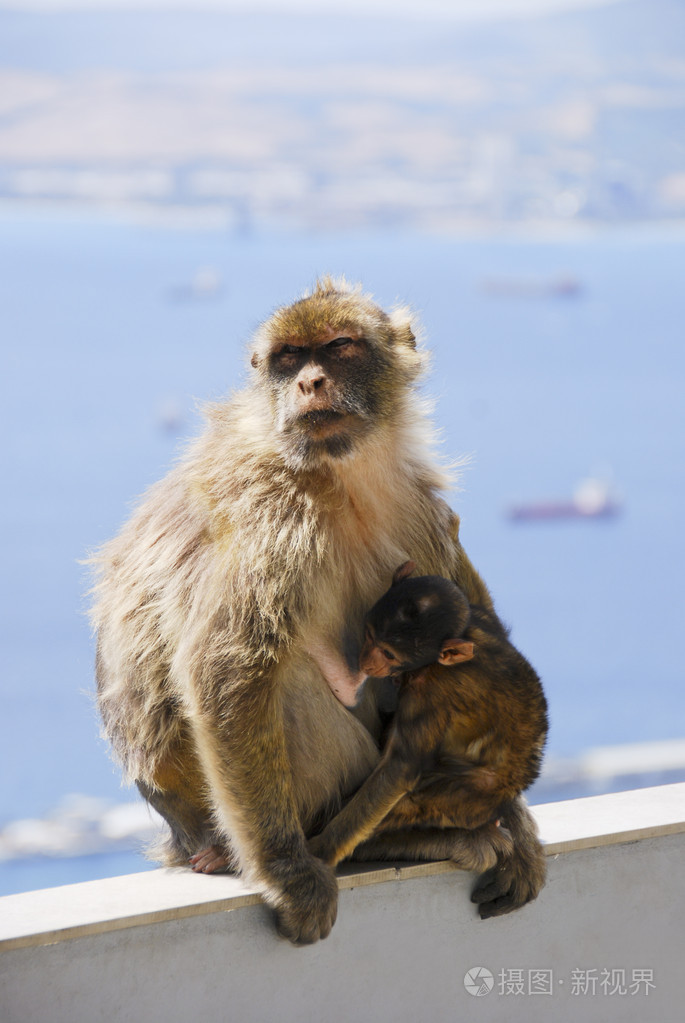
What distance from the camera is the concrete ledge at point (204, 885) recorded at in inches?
81.9

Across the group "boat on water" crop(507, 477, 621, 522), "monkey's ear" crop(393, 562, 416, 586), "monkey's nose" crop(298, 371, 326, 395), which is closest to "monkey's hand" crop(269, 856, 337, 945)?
"monkey's ear" crop(393, 562, 416, 586)

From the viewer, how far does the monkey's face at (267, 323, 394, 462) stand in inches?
91.4

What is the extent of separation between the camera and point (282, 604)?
7.46ft

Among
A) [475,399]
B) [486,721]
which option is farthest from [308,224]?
[486,721]

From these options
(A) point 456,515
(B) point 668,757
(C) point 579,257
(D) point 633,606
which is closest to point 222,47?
(C) point 579,257

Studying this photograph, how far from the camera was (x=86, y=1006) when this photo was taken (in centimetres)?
207

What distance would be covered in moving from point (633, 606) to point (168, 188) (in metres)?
17.6

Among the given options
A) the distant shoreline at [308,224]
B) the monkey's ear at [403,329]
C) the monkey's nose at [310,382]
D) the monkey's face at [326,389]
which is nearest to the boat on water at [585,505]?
the distant shoreline at [308,224]

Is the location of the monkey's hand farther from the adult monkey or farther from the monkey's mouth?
the monkey's mouth

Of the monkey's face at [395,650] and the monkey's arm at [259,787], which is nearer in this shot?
the monkey's arm at [259,787]

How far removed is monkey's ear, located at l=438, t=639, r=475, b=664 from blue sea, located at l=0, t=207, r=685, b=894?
87.7ft

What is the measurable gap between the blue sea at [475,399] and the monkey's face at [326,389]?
26.8 metres

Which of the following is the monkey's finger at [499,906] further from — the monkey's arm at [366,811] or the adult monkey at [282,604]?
the monkey's arm at [366,811]

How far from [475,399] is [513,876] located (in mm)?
33968
